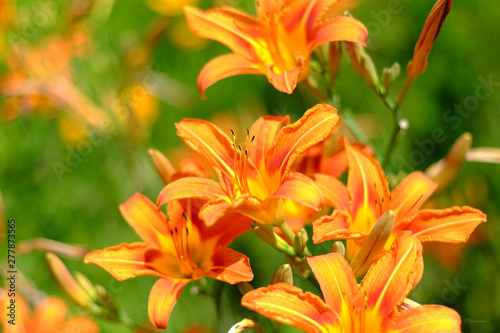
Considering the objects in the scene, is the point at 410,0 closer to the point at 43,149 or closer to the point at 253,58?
the point at 253,58

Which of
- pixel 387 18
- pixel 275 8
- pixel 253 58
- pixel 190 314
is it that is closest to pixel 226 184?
pixel 253 58

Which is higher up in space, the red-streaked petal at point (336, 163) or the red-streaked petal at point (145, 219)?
the red-streaked petal at point (145, 219)

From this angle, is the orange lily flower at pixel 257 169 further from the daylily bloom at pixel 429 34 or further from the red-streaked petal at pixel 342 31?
the daylily bloom at pixel 429 34

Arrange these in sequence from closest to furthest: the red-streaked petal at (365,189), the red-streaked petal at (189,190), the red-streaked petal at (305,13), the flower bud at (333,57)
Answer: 1. the red-streaked petal at (189,190)
2. the red-streaked petal at (365,189)
3. the red-streaked petal at (305,13)
4. the flower bud at (333,57)

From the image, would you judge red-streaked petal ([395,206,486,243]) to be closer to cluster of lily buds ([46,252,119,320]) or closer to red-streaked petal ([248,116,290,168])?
red-streaked petal ([248,116,290,168])

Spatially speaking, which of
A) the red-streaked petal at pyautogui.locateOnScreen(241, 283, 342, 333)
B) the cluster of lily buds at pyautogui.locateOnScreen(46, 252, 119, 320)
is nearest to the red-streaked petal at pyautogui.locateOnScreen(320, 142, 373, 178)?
the red-streaked petal at pyautogui.locateOnScreen(241, 283, 342, 333)

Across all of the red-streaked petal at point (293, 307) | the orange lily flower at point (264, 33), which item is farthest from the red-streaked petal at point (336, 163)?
the red-streaked petal at point (293, 307)
